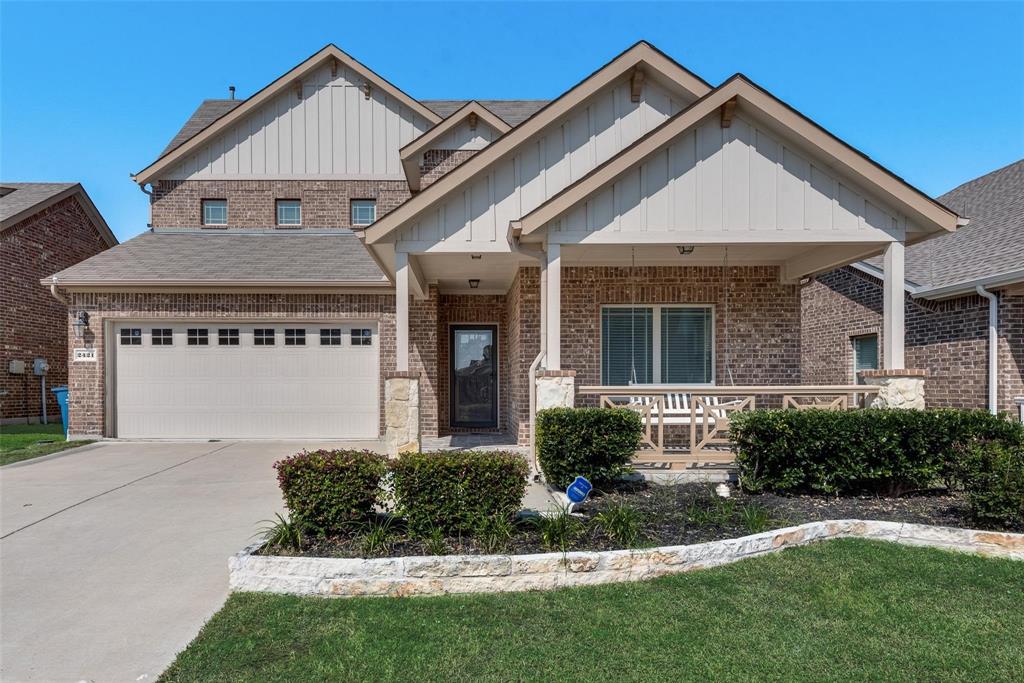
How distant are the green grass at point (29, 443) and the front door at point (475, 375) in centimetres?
728

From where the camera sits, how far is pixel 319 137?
1460cm

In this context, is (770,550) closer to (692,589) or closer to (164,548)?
(692,589)

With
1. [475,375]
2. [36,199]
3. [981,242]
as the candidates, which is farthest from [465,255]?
[36,199]

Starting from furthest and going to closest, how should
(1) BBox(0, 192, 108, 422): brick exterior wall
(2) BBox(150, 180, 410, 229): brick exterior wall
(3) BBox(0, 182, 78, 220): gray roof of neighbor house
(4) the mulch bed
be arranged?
(3) BBox(0, 182, 78, 220): gray roof of neighbor house → (1) BBox(0, 192, 108, 422): brick exterior wall → (2) BBox(150, 180, 410, 229): brick exterior wall → (4) the mulch bed

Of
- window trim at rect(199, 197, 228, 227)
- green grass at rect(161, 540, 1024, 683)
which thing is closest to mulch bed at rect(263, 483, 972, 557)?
green grass at rect(161, 540, 1024, 683)

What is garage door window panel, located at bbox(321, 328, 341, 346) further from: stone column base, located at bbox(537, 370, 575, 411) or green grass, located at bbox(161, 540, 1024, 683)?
green grass, located at bbox(161, 540, 1024, 683)

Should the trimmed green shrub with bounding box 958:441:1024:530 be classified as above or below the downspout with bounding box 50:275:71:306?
below

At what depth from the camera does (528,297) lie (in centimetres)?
970

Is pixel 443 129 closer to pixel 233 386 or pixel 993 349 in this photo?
pixel 233 386

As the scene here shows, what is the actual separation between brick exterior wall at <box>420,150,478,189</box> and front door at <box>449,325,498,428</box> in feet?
11.3

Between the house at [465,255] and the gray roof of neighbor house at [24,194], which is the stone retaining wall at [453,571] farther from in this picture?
the gray roof of neighbor house at [24,194]

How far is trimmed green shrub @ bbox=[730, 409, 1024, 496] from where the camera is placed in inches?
234

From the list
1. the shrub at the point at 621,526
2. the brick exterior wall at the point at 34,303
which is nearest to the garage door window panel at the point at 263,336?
the brick exterior wall at the point at 34,303

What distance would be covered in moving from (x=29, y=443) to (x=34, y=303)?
21.0ft
